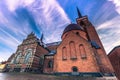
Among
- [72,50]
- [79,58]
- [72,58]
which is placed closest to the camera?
[79,58]

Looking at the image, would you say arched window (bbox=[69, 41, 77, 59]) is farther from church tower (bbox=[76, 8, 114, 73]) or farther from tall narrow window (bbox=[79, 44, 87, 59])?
church tower (bbox=[76, 8, 114, 73])

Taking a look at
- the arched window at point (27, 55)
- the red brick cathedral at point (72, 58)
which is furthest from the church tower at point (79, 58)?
the arched window at point (27, 55)

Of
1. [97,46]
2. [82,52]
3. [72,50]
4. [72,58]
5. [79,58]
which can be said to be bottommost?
[79,58]

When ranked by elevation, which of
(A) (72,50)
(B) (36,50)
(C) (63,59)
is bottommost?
(C) (63,59)

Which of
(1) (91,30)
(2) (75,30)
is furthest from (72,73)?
(1) (91,30)

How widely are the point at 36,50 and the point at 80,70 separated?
1425cm

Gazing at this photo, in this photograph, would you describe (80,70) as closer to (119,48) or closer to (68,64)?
(68,64)

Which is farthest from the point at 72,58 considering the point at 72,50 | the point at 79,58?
the point at 72,50

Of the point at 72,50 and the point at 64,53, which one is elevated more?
the point at 72,50

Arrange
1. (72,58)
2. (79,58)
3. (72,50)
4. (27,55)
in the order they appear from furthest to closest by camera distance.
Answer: (27,55) → (72,50) → (72,58) → (79,58)

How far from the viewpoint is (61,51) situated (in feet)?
54.3

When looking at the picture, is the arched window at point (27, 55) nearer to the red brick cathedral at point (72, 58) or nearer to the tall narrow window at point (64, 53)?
the red brick cathedral at point (72, 58)

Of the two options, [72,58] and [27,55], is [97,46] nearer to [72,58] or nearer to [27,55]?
[72,58]

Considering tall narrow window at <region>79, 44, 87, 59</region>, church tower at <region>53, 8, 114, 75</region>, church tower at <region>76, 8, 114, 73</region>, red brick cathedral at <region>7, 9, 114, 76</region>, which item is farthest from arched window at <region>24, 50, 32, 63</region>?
church tower at <region>76, 8, 114, 73</region>
